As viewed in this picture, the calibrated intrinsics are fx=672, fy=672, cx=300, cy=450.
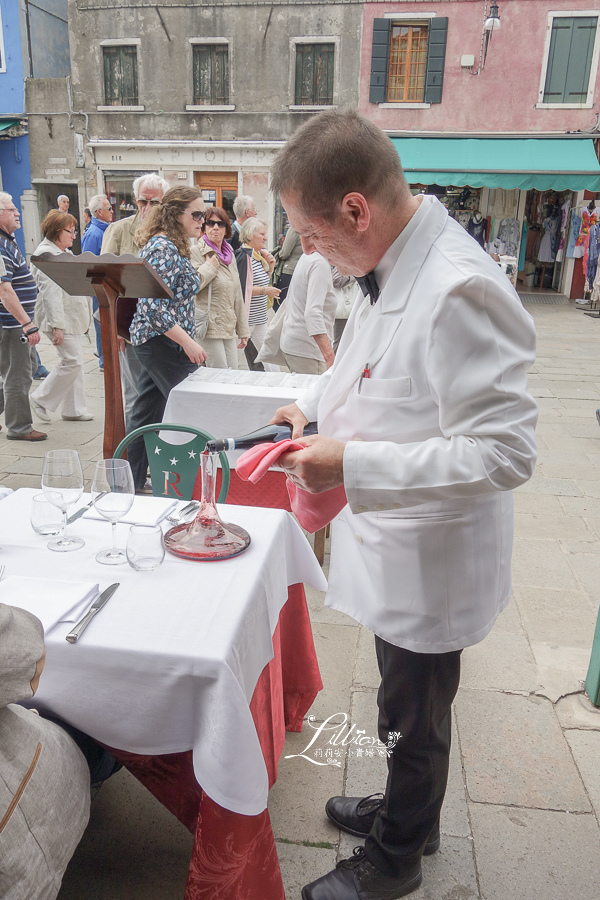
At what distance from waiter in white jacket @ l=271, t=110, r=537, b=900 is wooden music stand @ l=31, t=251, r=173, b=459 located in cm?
152

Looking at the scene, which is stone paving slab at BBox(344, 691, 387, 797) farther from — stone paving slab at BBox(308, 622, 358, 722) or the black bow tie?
the black bow tie

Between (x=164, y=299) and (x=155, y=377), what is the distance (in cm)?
45

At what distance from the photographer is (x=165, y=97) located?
54.8ft

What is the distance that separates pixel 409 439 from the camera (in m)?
1.39

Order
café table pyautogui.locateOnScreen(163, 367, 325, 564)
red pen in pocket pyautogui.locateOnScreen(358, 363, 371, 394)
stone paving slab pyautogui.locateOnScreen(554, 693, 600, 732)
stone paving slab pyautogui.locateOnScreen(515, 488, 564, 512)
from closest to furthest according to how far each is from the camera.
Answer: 1. red pen in pocket pyautogui.locateOnScreen(358, 363, 371, 394)
2. stone paving slab pyautogui.locateOnScreen(554, 693, 600, 732)
3. café table pyautogui.locateOnScreen(163, 367, 325, 564)
4. stone paving slab pyautogui.locateOnScreen(515, 488, 564, 512)

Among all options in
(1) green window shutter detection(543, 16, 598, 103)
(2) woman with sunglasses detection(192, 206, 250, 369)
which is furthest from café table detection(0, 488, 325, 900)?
(1) green window shutter detection(543, 16, 598, 103)

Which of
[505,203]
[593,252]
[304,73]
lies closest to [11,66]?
[304,73]

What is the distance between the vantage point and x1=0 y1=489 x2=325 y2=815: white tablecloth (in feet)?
4.54

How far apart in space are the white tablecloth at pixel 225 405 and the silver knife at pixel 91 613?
6.58 feet

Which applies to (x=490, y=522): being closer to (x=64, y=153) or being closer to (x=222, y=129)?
(x=222, y=129)

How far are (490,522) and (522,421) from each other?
292 millimetres

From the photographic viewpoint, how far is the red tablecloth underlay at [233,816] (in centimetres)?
148

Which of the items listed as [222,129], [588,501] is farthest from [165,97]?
[588,501]

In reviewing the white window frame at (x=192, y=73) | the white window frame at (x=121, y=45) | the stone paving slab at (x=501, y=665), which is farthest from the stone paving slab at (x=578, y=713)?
the white window frame at (x=121, y=45)
